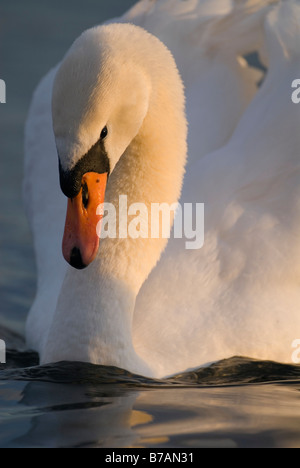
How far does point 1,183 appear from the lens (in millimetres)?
9859

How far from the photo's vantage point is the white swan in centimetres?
529

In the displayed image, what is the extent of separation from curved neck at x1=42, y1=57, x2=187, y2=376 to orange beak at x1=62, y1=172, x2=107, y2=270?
496 millimetres

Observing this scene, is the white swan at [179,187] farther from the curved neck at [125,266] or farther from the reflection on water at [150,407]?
the reflection on water at [150,407]

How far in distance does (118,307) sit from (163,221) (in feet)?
1.83

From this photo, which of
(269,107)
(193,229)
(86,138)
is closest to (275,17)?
(269,107)

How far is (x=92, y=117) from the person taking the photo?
16.3ft

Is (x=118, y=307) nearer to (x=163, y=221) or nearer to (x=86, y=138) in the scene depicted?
(x=163, y=221)

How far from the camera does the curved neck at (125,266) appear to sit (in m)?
5.48
